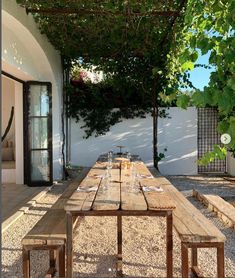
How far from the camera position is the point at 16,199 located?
6598 millimetres

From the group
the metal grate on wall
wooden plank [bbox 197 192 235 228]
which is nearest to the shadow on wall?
the metal grate on wall

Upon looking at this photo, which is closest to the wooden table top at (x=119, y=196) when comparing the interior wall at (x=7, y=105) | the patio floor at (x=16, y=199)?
the patio floor at (x=16, y=199)

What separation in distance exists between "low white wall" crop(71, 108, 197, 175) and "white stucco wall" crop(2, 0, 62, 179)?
1.41 metres

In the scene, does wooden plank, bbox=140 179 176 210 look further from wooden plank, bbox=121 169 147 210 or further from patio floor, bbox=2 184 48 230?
patio floor, bbox=2 184 48 230

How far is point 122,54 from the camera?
29.8 ft

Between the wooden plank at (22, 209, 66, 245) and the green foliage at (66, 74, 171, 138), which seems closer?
the wooden plank at (22, 209, 66, 245)

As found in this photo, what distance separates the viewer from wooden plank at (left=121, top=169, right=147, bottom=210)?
273cm

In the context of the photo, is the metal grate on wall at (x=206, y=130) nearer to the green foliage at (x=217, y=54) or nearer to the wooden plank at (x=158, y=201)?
the wooden plank at (x=158, y=201)

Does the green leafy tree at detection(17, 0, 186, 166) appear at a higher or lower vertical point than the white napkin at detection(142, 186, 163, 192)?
higher

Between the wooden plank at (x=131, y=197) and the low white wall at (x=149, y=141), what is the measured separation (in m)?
6.31

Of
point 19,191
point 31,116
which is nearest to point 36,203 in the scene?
point 19,191

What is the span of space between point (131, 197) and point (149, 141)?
7188mm

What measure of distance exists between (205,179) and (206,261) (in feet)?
19.1

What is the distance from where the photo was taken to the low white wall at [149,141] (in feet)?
33.4
